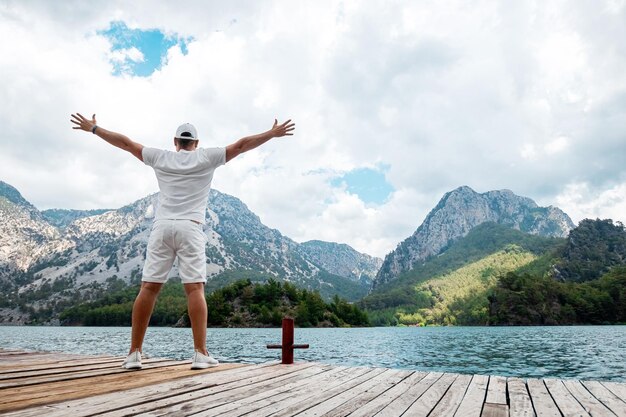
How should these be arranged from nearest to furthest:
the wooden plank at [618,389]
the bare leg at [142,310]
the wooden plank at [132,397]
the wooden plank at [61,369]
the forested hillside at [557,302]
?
the wooden plank at [132,397] → the wooden plank at [618,389] → the wooden plank at [61,369] → the bare leg at [142,310] → the forested hillside at [557,302]

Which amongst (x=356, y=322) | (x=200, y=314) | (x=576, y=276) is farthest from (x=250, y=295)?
(x=200, y=314)

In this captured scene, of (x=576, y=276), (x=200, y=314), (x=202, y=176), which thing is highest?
→ (x=576, y=276)

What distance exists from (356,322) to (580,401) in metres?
184

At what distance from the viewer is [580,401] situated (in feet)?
15.1

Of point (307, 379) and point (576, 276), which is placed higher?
point (576, 276)

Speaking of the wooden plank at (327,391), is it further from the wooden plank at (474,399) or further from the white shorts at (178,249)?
the white shorts at (178,249)

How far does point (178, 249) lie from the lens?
6.71 metres

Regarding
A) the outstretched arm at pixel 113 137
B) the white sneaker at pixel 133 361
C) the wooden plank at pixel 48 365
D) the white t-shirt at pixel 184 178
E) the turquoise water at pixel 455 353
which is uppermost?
the outstretched arm at pixel 113 137

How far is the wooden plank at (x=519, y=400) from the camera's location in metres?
4.00

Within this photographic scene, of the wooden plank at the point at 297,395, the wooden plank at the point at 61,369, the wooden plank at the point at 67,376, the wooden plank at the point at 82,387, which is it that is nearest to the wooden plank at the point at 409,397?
the wooden plank at the point at 297,395

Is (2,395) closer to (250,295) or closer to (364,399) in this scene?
(364,399)

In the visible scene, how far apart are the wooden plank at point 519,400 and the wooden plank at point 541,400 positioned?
0.18 ft

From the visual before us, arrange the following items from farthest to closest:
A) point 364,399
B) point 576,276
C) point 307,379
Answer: point 576,276
point 307,379
point 364,399

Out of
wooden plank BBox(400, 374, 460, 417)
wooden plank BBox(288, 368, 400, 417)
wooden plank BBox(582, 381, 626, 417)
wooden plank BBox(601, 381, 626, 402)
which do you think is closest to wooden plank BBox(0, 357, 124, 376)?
wooden plank BBox(288, 368, 400, 417)
